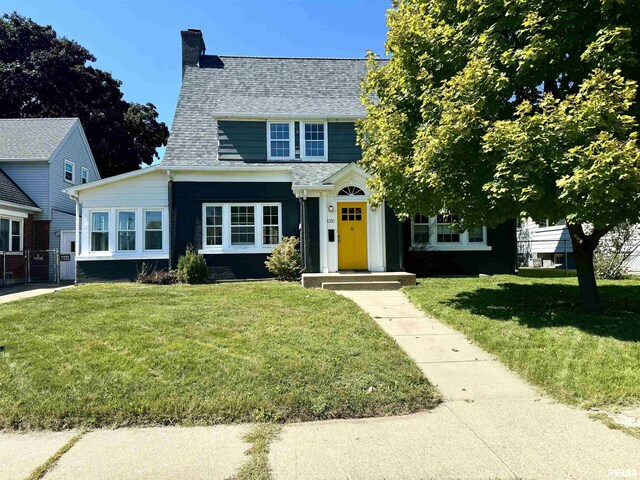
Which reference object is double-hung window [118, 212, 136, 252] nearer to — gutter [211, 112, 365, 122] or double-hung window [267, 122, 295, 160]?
gutter [211, 112, 365, 122]

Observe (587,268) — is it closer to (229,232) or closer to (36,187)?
(229,232)

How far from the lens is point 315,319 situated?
7664 millimetres

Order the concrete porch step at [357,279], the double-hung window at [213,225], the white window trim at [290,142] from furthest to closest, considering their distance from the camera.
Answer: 1. the white window trim at [290,142]
2. the double-hung window at [213,225]
3. the concrete porch step at [357,279]

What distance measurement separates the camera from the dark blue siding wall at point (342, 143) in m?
15.8

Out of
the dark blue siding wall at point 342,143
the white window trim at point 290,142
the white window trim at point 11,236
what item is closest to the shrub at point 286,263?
the white window trim at point 290,142

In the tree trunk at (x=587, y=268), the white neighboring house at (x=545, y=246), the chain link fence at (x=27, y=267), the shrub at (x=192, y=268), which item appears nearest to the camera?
the tree trunk at (x=587, y=268)

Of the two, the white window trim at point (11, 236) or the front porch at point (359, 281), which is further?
the white window trim at point (11, 236)

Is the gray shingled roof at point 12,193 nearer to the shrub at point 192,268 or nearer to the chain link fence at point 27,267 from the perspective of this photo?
the chain link fence at point 27,267

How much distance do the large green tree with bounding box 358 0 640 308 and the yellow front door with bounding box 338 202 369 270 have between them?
4.67m

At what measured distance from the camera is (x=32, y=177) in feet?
66.6

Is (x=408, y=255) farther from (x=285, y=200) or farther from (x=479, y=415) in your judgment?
(x=479, y=415)

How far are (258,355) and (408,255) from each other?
977 centimetres

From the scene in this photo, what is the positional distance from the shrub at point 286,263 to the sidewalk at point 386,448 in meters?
9.27

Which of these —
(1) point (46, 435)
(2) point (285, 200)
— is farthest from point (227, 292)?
(1) point (46, 435)
